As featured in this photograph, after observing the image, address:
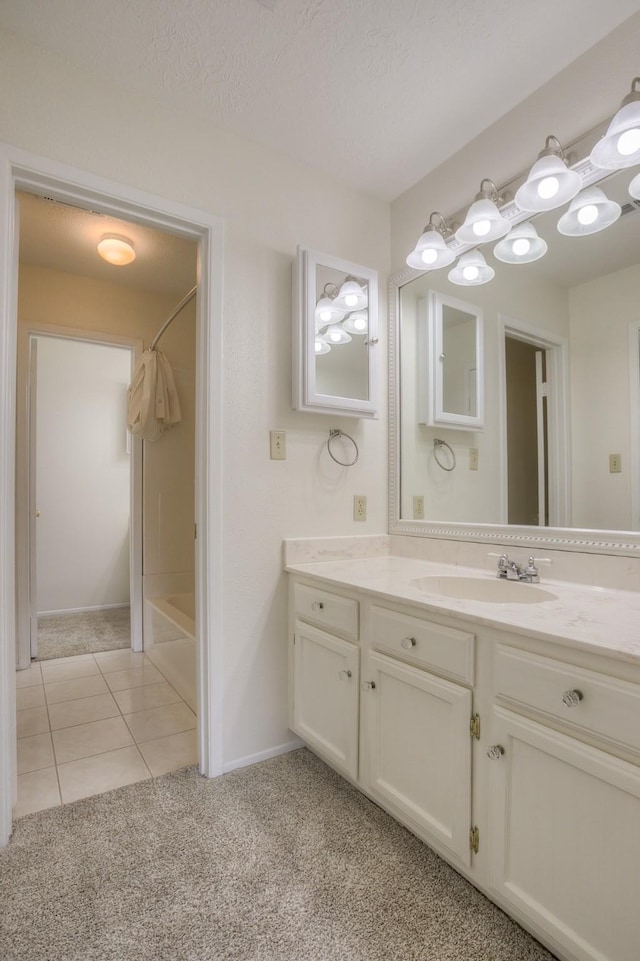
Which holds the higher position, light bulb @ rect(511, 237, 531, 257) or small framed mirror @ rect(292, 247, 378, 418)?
light bulb @ rect(511, 237, 531, 257)

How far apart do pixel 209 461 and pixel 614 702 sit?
144 cm

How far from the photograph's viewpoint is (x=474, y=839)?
118 cm

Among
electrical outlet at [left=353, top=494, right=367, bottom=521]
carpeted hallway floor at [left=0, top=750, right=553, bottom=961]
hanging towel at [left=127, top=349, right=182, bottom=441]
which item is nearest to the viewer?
carpeted hallway floor at [left=0, top=750, right=553, bottom=961]

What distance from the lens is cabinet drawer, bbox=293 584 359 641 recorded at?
162 centimetres

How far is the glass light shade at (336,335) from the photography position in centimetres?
205

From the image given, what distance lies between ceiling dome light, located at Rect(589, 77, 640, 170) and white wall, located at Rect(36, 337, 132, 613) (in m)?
3.86

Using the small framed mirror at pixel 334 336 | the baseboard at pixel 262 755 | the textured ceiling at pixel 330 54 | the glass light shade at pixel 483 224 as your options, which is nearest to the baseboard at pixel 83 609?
the baseboard at pixel 262 755

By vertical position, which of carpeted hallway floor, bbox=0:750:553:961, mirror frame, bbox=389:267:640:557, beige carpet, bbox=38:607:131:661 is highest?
mirror frame, bbox=389:267:640:557

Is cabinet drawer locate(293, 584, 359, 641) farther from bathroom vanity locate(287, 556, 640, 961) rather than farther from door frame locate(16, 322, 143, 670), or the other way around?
door frame locate(16, 322, 143, 670)

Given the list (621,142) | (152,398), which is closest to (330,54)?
(621,142)

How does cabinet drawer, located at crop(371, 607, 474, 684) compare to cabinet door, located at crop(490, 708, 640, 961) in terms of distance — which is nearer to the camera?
cabinet door, located at crop(490, 708, 640, 961)

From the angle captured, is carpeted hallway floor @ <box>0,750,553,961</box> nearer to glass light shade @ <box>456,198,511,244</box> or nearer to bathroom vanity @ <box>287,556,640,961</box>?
bathroom vanity @ <box>287,556,640,961</box>

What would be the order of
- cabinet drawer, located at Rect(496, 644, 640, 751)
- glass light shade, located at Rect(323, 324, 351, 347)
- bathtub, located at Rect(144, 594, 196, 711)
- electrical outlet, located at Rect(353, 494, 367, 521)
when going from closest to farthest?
cabinet drawer, located at Rect(496, 644, 640, 751)
glass light shade, located at Rect(323, 324, 351, 347)
electrical outlet, located at Rect(353, 494, 367, 521)
bathtub, located at Rect(144, 594, 196, 711)

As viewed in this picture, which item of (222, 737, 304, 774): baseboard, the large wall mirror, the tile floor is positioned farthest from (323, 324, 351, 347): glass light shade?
the tile floor
